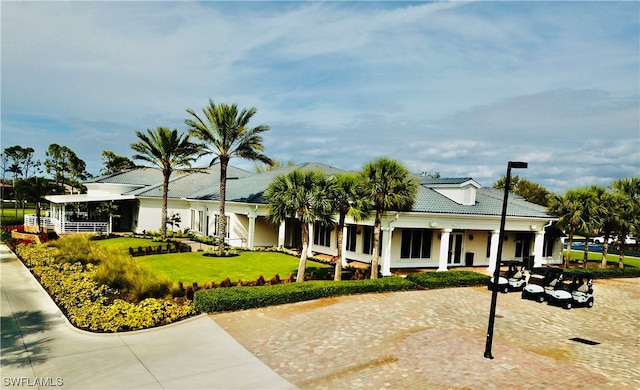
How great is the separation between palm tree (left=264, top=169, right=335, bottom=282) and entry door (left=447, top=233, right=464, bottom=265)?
502 inches

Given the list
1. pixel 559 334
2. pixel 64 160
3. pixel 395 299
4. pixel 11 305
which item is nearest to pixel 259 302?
pixel 395 299

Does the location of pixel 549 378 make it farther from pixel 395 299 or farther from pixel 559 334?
pixel 395 299

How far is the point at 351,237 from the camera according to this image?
28.1 meters

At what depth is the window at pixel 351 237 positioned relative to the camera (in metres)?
27.7

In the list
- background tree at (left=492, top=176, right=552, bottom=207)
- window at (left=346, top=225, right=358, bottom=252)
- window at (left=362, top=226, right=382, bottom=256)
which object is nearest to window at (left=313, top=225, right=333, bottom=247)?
window at (left=346, top=225, right=358, bottom=252)

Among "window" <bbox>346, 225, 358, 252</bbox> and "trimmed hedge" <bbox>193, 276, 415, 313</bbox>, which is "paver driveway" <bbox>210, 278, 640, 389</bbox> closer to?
"trimmed hedge" <bbox>193, 276, 415, 313</bbox>

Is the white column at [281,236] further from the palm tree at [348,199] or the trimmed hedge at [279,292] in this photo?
the trimmed hedge at [279,292]

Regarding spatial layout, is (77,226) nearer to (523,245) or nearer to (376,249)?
(376,249)

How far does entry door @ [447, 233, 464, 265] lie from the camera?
28.8 meters

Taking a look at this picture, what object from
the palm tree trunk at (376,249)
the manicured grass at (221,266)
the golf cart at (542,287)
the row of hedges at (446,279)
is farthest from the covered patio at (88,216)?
the golf cart at (542,287)

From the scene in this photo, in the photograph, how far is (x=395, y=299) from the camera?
60.0ft

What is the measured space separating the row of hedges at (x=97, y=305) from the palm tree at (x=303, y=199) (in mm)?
6198

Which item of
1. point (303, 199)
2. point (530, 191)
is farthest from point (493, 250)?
point (530, 191)

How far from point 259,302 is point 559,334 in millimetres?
10546
